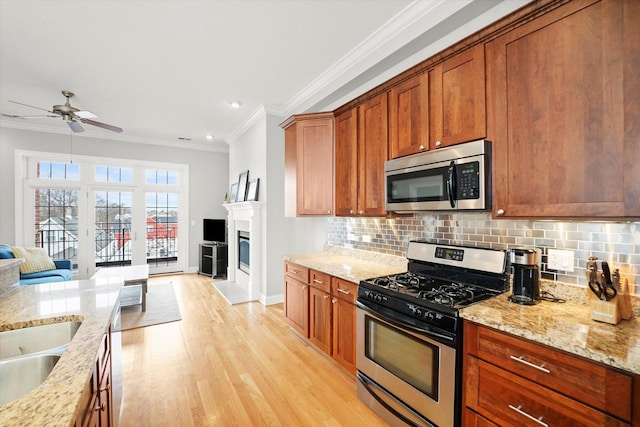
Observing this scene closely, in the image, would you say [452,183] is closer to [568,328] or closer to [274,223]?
[568,328]

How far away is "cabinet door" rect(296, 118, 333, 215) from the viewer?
10.2ft

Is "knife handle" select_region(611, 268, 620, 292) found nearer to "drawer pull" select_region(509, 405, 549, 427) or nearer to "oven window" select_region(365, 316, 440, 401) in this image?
"drawer pull" select_region(509, 405, 549, 427)

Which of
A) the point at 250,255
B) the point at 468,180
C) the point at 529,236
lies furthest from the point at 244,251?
the point at 529,236

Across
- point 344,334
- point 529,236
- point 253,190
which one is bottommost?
point 344,334

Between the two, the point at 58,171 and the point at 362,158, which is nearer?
the point at 362,158

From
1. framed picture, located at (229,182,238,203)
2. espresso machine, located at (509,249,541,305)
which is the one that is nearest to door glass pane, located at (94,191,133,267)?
framed picture, located at (229,182,238,203)

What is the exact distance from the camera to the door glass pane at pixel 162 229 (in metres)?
6.34

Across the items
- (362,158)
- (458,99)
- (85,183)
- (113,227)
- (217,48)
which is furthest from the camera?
(113,227)

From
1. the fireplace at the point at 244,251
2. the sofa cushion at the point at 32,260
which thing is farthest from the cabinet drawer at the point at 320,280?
the sofa cushion at the point at 32,260

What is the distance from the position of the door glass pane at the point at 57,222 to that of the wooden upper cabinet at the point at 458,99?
6646mm

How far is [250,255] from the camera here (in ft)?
15.4

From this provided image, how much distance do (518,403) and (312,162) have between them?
8.61 feet

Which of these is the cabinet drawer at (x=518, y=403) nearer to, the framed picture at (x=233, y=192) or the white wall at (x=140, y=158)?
the framed picture at (x=233, y=192)

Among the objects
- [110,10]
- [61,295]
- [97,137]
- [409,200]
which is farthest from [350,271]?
[97,137]
